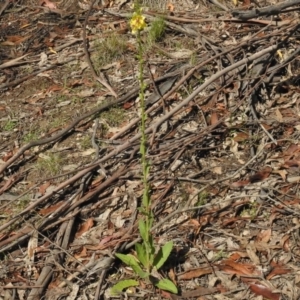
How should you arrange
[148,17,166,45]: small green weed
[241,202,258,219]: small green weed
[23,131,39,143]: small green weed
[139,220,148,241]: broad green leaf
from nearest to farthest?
[139,220,148,241]: broad green leaf, [241,202,258,219]: small green weed, [23,131,39,143]: small green weed, [148,17,166,45]: small green weed

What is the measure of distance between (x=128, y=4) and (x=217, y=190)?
9.30 ft

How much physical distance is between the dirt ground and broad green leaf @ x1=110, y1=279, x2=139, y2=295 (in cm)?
4

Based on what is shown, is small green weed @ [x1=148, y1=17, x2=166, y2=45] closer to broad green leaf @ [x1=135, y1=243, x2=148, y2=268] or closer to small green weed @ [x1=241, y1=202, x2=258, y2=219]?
small green weed @ [x1=241, y1=202, x2=258, y2=219]

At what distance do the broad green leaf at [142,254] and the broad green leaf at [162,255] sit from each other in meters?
0.06

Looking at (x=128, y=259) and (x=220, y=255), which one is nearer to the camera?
(x=128, y=259)

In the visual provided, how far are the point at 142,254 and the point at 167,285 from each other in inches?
8.9

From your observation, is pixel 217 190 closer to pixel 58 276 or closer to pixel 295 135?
pixel 295 135

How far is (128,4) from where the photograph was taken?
245 inches

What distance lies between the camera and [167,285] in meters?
3.45

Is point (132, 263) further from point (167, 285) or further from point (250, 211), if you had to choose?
point (250, 211)

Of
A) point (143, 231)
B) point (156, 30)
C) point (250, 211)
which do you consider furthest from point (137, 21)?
point (156, 30)

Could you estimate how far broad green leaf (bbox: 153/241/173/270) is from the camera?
349 cm

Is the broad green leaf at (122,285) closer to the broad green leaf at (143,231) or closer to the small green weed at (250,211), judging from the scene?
the broad green leaf at (143,231)

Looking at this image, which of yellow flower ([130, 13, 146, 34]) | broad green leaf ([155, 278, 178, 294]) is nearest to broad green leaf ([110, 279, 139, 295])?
broad green leaf ([155, 278, 178, 294])
